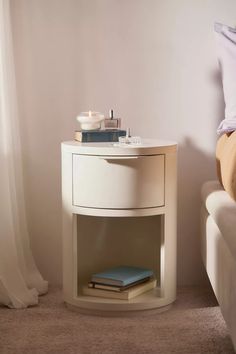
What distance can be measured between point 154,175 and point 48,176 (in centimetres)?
58

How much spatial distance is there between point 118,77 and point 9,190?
0.62 m

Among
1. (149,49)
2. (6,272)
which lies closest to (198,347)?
(6,272)

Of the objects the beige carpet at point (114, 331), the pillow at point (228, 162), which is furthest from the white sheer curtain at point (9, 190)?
the pillow at point (228, 162)

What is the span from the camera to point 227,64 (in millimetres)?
2523

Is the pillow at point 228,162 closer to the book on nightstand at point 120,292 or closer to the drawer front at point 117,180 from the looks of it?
the drawer front at point 117,180

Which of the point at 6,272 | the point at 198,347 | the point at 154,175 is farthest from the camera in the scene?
the point at 6,272

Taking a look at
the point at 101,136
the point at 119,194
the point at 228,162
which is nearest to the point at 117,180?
the point at 119,194

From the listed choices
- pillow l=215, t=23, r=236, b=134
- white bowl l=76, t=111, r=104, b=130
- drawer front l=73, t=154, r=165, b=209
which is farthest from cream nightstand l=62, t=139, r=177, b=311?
pillow l=215, t=23, r=236, b=134

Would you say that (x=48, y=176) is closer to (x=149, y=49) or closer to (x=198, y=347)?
(x=149, y=49)

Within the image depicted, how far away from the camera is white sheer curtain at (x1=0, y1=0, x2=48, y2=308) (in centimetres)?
243

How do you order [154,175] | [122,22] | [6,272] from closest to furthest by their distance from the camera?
[154,175] < [6,272] < [122,22]

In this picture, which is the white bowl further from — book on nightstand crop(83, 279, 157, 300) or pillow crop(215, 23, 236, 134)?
book on nightstand crop(83, 279, 157, 300)

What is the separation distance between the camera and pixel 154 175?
2.28 meters

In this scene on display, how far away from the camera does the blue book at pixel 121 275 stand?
94.4 inches
